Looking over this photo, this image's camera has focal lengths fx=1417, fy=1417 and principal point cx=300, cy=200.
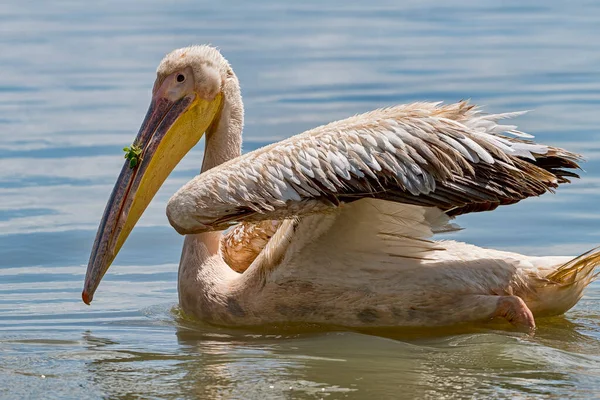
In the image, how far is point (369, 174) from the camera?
6.42 metres

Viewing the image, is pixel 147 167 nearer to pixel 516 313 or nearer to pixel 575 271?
pixel 516 313

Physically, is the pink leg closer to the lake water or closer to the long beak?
Result: the lake water

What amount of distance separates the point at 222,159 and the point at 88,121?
562 cm

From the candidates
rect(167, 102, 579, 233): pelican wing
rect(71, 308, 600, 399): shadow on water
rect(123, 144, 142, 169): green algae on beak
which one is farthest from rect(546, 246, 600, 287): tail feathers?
rect(123, 144, 142, 169): green algae on beak

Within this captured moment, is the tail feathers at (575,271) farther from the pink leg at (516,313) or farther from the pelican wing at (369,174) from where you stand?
the pelican wing at (369,174)

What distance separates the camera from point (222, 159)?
7.47 m

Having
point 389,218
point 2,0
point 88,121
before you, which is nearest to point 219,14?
point 2,0

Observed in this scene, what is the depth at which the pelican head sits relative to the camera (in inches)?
283

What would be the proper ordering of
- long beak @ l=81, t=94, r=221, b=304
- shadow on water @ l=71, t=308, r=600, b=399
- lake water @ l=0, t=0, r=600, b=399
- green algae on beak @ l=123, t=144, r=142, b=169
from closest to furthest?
shadow on water @ l=71, t=308, r=600, b=399 < lake water @ l=0, t=0, r=600, b=399 < long beak @ l=81, t=94, r=221, b=304 < green algae on beak @ l=123, t=144, r=142, b=169

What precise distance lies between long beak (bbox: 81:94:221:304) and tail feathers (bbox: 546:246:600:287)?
6.52 ft

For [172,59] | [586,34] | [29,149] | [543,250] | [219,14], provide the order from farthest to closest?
[219,14] → [586,34] → [29,149] → [543,250] → [172,59]

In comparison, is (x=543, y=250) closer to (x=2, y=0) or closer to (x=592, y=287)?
(x=592, y=287)

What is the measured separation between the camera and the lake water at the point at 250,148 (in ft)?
19.4

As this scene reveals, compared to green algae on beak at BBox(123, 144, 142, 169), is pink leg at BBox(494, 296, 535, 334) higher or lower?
lower
